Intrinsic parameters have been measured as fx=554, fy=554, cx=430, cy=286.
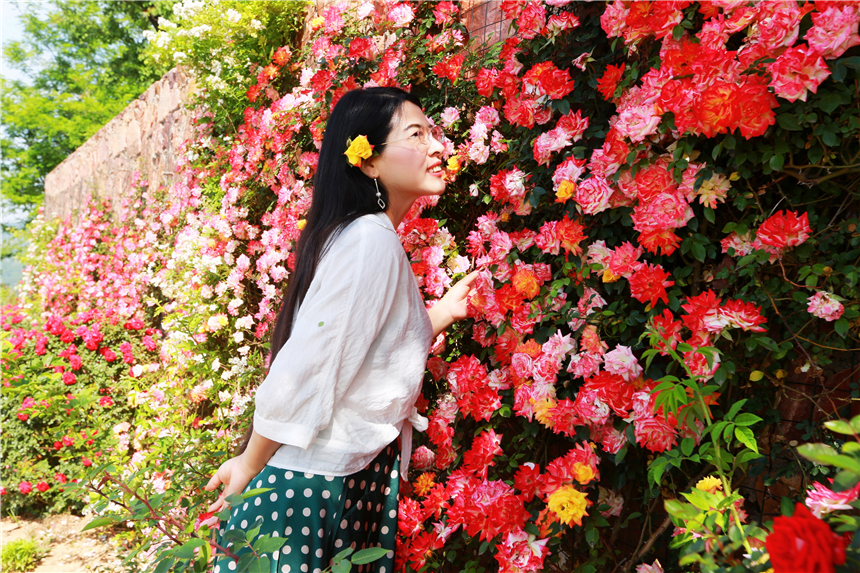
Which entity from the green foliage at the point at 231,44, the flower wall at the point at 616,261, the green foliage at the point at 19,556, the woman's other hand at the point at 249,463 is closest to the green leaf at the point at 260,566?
the flower wall at the point at 616,261

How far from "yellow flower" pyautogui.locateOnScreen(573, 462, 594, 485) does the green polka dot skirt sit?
50cm

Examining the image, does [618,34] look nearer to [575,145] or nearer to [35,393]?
[575,145]

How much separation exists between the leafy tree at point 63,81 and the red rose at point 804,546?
53.2 ft

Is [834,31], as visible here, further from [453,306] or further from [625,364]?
[453,306]

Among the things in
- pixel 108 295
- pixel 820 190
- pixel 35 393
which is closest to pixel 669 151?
pixel 820 190

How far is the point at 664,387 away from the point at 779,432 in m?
0.37

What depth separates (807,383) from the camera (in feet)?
3.61

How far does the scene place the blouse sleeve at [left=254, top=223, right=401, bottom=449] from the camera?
117 cm

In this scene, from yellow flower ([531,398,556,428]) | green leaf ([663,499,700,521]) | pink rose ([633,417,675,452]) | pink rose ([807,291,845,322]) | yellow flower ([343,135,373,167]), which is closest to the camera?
green leaf ([663,499,700,521])

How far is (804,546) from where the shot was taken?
495mm

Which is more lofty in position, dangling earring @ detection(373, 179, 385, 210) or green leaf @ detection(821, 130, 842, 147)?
green leaf @ detection(821, 130, 842, 147)

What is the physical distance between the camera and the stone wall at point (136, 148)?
15.7ft

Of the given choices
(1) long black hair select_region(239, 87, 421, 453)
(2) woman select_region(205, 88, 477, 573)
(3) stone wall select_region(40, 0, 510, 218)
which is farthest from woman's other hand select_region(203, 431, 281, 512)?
(3) stone wall select_region(40, 0, 510, 218)

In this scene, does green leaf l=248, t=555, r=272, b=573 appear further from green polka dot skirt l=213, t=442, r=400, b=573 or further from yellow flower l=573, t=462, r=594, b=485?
yellow flower l=573, t=462, r=594, b=485
